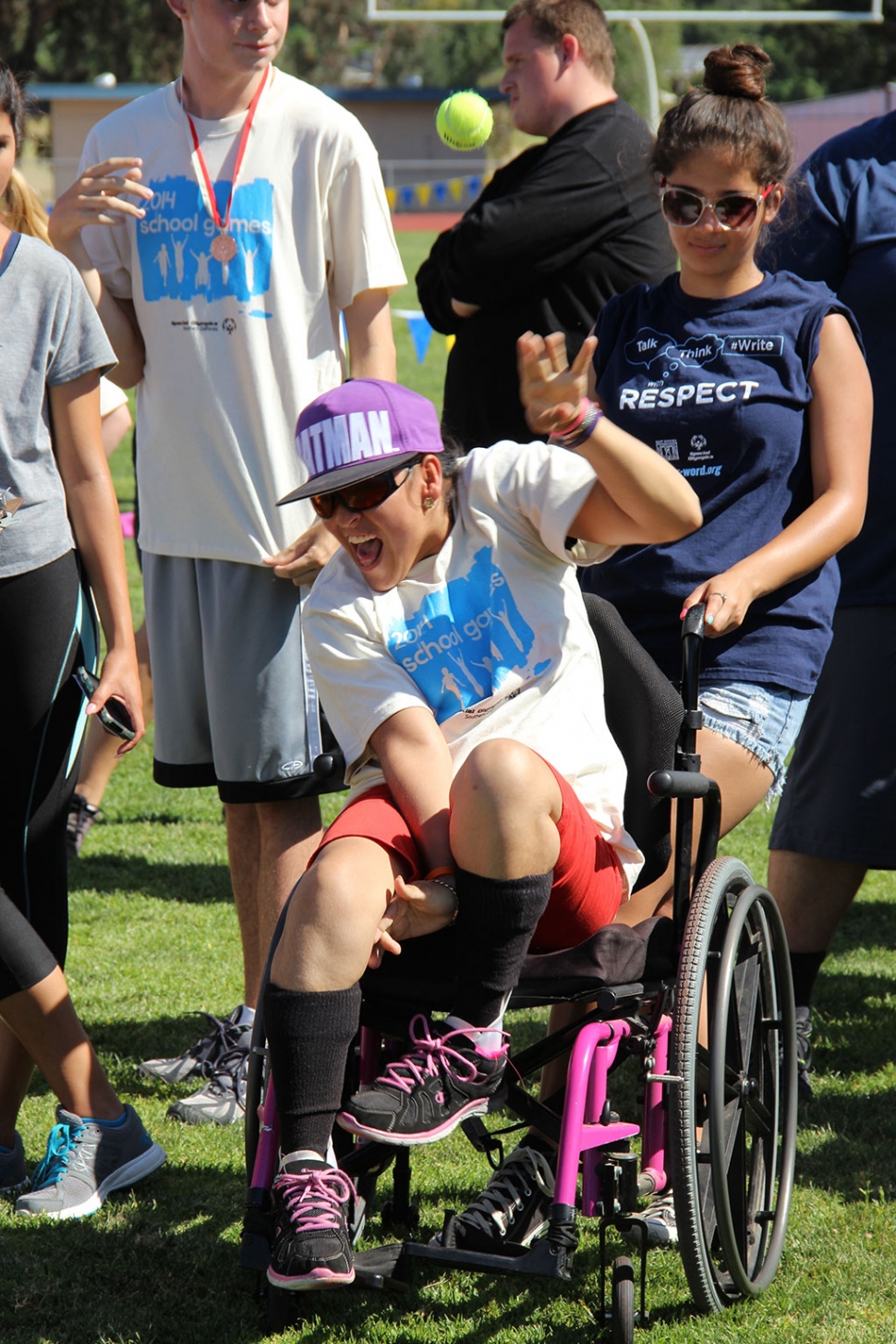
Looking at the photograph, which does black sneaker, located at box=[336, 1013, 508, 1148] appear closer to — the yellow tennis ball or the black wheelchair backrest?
the black wheelchair backrest

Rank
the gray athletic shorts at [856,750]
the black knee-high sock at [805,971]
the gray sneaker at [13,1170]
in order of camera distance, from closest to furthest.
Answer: the gray sneaker at [13,1170] → the gray athletic shorts at [856,750] → the black knee-high sock at [805,971]

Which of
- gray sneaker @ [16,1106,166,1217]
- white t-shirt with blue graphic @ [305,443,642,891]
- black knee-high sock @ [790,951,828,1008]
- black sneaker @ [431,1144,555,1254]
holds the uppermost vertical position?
white t-shirt with blue graphic @ [305,443,642,891]

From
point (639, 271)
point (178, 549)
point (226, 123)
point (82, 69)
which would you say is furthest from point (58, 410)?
point (82, 69)

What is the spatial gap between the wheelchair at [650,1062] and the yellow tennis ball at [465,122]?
15.6 ft

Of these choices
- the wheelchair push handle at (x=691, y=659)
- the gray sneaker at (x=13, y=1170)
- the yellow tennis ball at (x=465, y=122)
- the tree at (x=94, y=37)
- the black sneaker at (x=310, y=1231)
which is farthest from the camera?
the tree at (x=94, y=37)

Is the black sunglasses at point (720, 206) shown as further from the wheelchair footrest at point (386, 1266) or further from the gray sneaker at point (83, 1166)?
the gray sneaker at point (83, 1166)

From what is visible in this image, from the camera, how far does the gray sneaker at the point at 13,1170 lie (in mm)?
3154

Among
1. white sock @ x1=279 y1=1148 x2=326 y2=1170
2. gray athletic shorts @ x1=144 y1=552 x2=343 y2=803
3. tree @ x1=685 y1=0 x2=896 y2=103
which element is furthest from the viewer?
tree @ x1=685 y1=0 x2=896 y2=103

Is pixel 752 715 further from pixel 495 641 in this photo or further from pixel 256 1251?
pixel 256 1251

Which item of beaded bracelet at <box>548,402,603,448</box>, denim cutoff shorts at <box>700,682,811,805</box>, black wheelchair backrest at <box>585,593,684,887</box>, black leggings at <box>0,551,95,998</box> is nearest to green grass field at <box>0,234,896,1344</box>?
black leggings at <box>0,551,95,998</box>

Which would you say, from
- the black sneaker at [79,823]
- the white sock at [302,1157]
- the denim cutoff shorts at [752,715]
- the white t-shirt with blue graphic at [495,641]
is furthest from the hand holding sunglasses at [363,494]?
the black sneaker at [79,823]

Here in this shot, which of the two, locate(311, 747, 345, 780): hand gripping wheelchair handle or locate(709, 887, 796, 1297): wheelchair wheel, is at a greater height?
locate(311, 747, 345, 780): hand gripping wheelchair handle

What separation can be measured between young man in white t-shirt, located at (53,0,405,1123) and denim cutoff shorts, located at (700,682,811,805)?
3.09ft

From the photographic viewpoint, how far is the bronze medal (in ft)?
10.9
